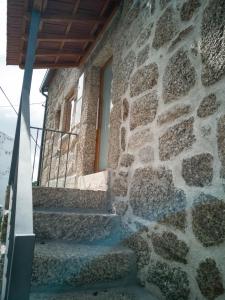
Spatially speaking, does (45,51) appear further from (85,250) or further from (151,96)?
(85,250)

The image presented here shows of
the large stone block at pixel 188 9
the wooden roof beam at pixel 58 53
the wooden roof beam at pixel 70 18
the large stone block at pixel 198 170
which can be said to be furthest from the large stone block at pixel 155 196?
the wooden roof beam at pixel 58 53

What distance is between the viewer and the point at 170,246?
4.99 ft

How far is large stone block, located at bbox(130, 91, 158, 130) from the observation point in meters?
1.90

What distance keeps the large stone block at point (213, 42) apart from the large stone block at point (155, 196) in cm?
61

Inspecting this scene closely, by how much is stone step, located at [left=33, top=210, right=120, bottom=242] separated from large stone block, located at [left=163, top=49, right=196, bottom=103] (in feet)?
3.27

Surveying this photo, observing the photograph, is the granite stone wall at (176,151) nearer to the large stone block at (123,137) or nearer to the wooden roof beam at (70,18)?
the large stone block at (123,137)

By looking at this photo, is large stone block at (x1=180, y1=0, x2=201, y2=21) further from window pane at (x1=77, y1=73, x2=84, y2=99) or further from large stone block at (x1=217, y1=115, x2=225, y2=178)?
window pane at (x1=77, y1=73, x2=84, y2=99)

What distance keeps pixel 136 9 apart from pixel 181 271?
7.19 feet

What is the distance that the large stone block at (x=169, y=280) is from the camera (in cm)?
138

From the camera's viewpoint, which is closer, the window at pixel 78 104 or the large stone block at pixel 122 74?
the large stone block at pixel 122 74

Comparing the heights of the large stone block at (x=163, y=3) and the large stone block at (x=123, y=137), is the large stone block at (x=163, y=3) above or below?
above

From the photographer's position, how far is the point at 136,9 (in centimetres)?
244

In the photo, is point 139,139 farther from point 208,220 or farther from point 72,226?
point 208,220

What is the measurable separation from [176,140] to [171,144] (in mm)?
51
